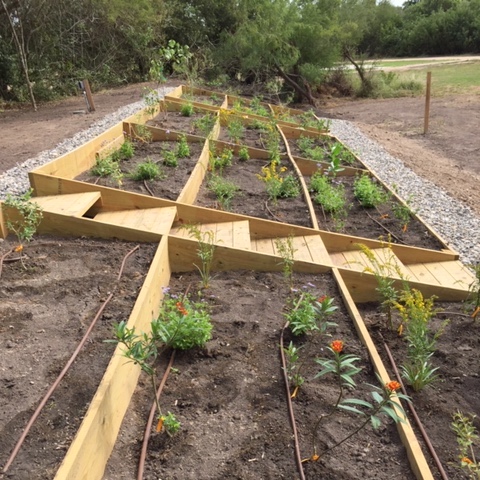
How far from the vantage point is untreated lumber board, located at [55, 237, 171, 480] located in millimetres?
1770

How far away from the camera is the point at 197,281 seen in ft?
11.4

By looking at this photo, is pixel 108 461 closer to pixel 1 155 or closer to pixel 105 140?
pixel 105 140

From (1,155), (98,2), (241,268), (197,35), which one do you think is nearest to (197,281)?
(241,268)

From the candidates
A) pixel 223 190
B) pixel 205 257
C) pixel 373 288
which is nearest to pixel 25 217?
pixel 205 257

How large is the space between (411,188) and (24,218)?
16.7 ft

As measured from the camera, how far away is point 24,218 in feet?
11.8

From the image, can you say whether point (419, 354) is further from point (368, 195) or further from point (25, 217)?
point (368, 195)

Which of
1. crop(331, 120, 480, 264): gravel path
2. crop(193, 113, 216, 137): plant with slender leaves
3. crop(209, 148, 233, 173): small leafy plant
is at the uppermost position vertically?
crop(193, 113, 216, 137): plant with slender leaves

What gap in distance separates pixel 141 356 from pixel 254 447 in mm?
644

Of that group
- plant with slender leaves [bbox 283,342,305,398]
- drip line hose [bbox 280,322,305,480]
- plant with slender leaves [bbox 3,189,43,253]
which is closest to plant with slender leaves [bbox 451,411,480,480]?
drip line hose [bbox 280,322,305,480]

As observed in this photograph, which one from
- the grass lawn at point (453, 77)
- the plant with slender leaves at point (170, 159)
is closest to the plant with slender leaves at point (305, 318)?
the plant with slender leaves at point (170, 159)

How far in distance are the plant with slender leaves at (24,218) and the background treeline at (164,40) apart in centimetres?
898

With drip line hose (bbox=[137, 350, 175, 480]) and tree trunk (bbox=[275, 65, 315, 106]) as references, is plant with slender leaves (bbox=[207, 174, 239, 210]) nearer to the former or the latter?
drip line hose (bbox=[137, 350, 175, 480])

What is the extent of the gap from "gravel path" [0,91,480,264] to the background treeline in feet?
17.2
